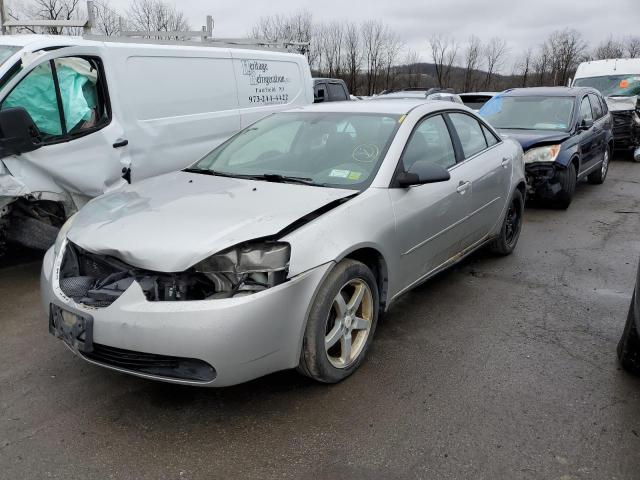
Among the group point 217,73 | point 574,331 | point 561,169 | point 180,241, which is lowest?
point 574,331

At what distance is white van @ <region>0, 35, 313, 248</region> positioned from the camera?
Answer: 4480 mm

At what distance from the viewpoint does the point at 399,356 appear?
11.3ft

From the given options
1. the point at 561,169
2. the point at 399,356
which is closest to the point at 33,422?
the point at 399,356

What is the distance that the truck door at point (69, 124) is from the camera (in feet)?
14.9

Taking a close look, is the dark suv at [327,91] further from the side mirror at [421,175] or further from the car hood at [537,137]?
the side mirror at [421,175]

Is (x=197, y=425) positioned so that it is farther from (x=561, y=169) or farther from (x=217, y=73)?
(x=561, y=169)

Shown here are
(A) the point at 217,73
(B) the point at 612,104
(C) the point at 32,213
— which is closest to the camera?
(C) the point at 32,213

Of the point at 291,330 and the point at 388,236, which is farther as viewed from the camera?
the point at 388,236

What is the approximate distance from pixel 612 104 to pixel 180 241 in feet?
41.6

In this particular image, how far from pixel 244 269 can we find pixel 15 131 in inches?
111

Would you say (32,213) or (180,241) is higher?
(180,241)

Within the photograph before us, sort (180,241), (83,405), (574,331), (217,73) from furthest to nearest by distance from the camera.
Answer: (217,73)
(574,331)
(83,405)
(180,241)

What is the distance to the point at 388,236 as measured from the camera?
331 cm

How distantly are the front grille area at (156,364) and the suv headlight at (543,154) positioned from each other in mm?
6120
